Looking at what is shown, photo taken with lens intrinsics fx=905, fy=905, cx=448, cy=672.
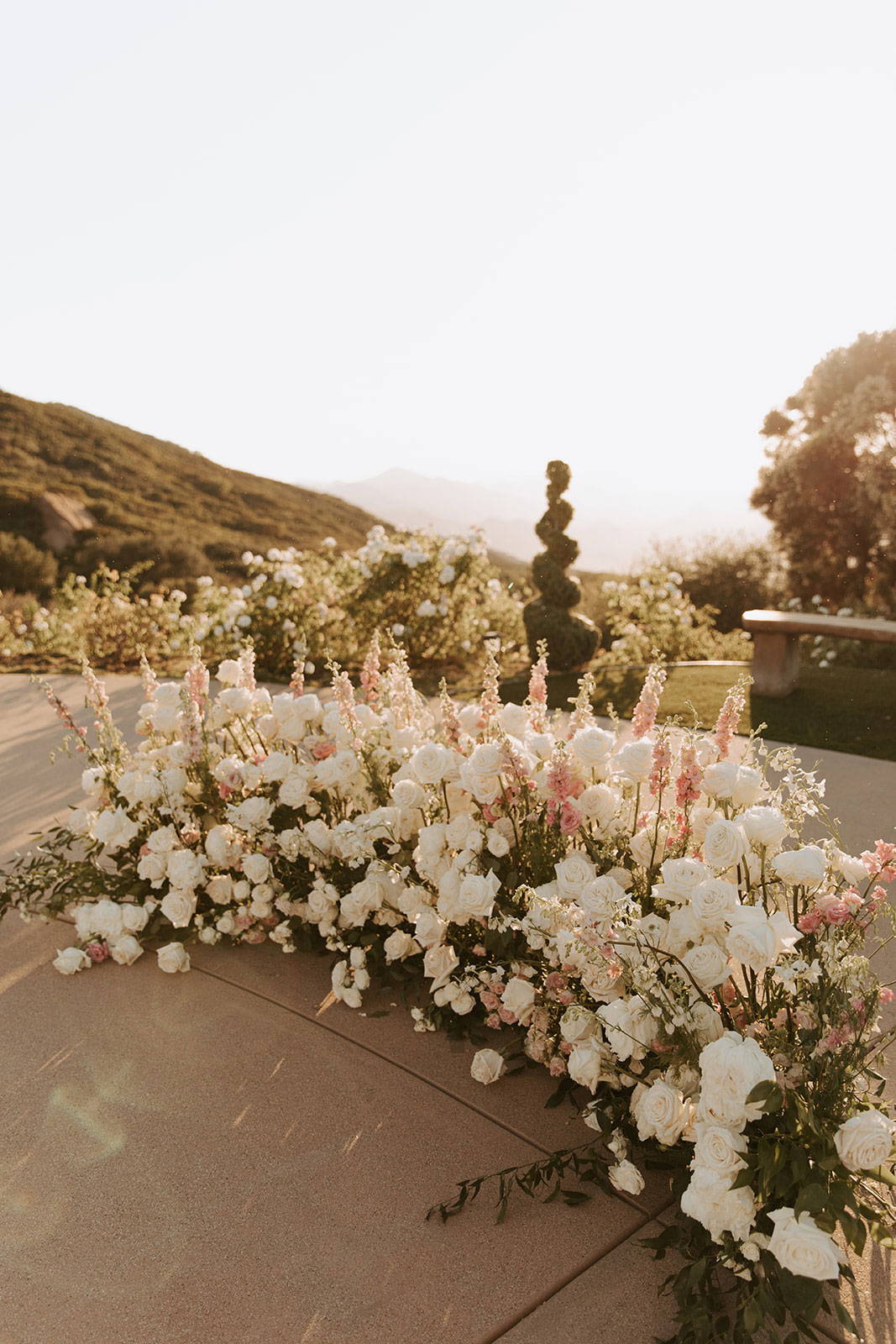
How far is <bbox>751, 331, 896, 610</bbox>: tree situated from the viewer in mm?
14062

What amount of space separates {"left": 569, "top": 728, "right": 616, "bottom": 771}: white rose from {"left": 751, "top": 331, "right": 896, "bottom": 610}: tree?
1273 centimetres

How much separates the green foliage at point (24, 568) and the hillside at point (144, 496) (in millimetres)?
1611

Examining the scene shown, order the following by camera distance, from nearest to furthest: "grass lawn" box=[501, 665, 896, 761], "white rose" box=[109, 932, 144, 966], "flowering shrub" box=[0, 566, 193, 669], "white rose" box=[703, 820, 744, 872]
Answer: "white rose" box=[703, 820, 744, 872]
"white rose" box=[109, 932, 144, 966]
"grass lawn" box=[501, 665, 896, 761]
"flowering shrub" box=[0, 566, 193, 669]

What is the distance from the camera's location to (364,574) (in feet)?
28.2

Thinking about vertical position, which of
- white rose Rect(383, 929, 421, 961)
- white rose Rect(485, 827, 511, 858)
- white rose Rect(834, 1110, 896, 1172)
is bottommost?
white rose Rect(383, 929, 421, 961)

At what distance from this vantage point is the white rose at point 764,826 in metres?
2.16

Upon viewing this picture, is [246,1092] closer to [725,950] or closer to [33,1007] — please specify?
[33,1007]

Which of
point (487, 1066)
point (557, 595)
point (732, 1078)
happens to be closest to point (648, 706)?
point (487, 1066)

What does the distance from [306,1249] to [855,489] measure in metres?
14.8

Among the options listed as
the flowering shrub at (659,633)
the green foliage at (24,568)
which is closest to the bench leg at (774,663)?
the flowering shrub at (659,633)

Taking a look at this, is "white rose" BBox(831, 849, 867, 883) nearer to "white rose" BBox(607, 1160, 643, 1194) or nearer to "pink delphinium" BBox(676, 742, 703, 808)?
"pink delphinium" BBox(676, 742, 703, 808)

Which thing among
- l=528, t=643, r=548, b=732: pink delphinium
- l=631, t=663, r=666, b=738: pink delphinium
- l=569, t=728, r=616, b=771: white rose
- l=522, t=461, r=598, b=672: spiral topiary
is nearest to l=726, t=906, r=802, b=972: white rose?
l=569, t=728, r=616, b=771: white rose

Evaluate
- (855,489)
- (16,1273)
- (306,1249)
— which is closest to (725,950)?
(306,1249)

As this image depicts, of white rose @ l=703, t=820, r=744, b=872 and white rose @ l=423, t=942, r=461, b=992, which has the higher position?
white rose @ l=703, t=820, r=744, b=872
